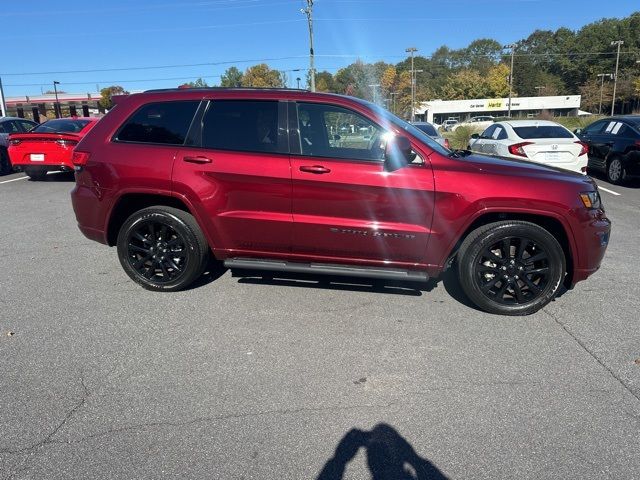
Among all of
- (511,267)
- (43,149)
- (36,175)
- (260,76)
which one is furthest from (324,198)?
(260,76)

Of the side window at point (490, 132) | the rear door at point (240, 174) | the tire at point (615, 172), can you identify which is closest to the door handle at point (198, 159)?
the rear door at point (240, 174)

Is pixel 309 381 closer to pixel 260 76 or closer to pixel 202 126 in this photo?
pixel 202 126

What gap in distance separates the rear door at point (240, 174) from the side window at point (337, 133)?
0.20 m

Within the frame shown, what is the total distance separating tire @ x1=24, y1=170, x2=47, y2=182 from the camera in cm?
1166

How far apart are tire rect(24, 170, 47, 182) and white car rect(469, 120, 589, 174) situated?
10583mm

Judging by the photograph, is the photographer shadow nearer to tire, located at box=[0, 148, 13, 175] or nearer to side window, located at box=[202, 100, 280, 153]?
side window, located at box=[202, 100, 280, 153]

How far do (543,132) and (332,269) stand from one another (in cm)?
833

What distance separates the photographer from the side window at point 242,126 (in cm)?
434

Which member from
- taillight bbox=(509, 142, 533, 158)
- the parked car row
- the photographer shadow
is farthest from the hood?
taillight bbox=(509, 142, 533, 158)

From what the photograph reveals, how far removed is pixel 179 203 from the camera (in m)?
4.60

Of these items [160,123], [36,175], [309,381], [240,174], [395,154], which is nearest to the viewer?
[309,381]

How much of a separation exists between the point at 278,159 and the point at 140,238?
1603 millimetres

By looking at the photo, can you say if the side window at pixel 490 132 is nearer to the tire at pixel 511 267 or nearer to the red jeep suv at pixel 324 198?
the red jeep suv at pixel 324 198

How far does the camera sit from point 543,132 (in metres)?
10.6
